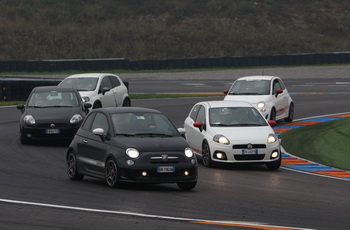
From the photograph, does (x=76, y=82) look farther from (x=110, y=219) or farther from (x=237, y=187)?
(x=110, y=219)

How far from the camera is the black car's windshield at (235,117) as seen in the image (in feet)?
66.1

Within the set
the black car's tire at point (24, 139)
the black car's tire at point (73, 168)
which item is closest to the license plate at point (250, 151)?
the black car's tire at point (73, 168)

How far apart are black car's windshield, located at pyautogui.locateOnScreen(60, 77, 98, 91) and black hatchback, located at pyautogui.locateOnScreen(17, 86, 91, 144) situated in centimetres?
559

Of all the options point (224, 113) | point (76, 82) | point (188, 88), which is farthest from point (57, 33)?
point (224, 113)

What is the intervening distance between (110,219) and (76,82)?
18.5 m

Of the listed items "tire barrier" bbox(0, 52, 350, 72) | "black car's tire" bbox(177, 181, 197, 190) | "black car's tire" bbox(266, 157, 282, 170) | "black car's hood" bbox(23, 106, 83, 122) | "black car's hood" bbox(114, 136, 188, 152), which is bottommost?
"tire barrier" bbox(0, 52, 350, 72)

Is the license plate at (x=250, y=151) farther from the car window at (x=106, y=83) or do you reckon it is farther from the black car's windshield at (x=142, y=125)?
the car window at (x=106, y=83)

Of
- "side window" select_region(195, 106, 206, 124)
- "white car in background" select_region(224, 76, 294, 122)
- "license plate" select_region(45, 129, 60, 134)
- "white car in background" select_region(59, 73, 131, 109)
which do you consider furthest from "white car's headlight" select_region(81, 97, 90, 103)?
"side window" select_region(195, 106, 206, 124)

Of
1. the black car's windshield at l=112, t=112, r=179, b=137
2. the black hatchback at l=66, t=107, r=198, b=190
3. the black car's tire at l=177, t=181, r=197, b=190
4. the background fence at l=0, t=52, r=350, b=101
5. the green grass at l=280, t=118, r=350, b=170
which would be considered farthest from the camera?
the background fence at l=0, t=52, r=350, b=101

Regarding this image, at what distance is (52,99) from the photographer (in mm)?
23844

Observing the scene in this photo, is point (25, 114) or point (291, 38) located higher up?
point (25, 114)

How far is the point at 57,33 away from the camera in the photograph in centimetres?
6719

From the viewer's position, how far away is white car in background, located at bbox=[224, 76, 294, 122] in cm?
2720

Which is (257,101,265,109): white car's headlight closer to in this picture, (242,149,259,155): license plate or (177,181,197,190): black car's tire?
(242,149,259,155): license plate
